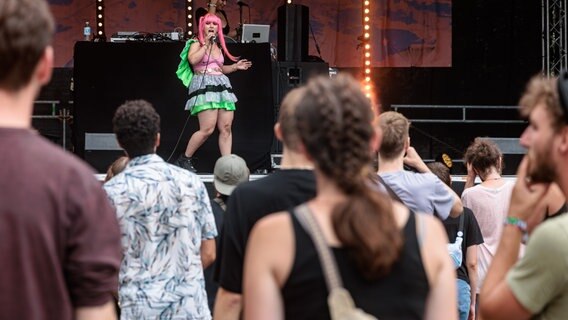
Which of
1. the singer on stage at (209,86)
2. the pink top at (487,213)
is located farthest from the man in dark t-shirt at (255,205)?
the singer on stage at (209,86)

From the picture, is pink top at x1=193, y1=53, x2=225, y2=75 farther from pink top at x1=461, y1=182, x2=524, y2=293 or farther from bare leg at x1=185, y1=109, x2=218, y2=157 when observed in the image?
pink top at x1=461, y1=182, x2=524, y2=293

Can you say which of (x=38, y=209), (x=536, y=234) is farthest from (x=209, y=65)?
(x=38, y=209)

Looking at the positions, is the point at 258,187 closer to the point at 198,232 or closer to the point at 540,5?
the point at 198,232

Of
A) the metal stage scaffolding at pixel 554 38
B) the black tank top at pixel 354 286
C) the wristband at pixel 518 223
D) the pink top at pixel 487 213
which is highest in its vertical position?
the metal stage scaffolding at pixel 554 38

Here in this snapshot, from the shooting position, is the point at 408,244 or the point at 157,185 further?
the point at 157,185

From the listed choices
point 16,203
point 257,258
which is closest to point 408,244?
point 257,258

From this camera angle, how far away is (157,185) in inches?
146

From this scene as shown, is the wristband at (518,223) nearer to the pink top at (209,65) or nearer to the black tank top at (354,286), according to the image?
the black tank top at (354,286)

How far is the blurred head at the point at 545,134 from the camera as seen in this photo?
2295 mm

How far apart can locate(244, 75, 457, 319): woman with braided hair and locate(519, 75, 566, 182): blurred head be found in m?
0.42

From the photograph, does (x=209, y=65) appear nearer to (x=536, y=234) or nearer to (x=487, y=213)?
(x=487, y=213)

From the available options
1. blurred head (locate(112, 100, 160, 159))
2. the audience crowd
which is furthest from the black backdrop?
the audience crowd

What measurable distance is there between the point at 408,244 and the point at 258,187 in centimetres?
105

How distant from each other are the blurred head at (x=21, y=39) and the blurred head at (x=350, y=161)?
0.61 meters
